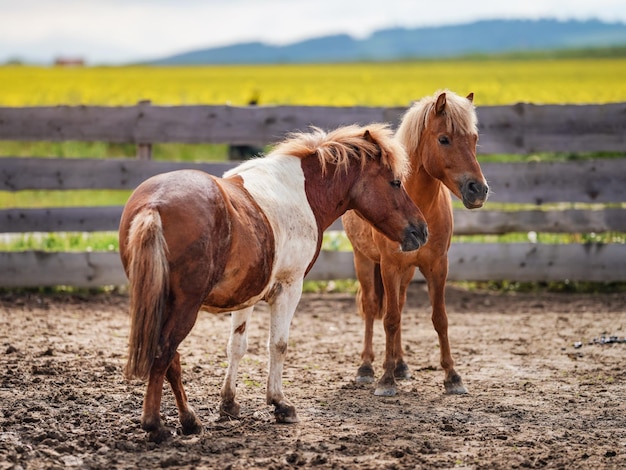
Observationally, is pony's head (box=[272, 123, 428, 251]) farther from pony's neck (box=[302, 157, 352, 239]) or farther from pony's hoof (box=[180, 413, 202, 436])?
pony's hoof (box=[180, 413, 202, 436])

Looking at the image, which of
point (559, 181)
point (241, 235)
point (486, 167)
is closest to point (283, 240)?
point (241, 235)

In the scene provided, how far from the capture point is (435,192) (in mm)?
6094

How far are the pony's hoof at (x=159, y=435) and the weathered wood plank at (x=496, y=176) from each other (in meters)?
5.17

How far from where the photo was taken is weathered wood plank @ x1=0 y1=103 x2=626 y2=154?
31.3 feet

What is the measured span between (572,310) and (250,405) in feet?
14.9

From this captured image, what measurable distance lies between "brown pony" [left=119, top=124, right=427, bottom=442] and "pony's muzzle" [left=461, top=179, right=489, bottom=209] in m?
0.54

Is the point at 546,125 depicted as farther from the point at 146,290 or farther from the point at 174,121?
the point at 146,290

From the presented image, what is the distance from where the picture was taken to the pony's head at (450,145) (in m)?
5.82

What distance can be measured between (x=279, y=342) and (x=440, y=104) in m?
2.06

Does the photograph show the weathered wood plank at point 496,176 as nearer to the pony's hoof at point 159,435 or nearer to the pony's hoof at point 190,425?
the pony's hoof at point 190,425

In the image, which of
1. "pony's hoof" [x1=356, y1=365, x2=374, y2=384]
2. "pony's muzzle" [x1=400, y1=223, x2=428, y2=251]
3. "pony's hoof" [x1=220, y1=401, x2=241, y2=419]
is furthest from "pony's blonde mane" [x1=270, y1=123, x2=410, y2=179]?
"pony's hoof" [x1=356, y1=365, x2=374, y2=384]

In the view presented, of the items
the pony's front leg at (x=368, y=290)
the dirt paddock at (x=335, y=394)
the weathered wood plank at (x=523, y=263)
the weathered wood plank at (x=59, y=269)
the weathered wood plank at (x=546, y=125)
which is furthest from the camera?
the weathered wood plank at (x=546, y=125)

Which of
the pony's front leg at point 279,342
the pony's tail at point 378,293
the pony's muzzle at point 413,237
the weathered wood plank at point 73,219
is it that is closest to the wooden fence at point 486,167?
the weathered wood plank at point 73,219

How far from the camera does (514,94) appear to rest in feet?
66.8
